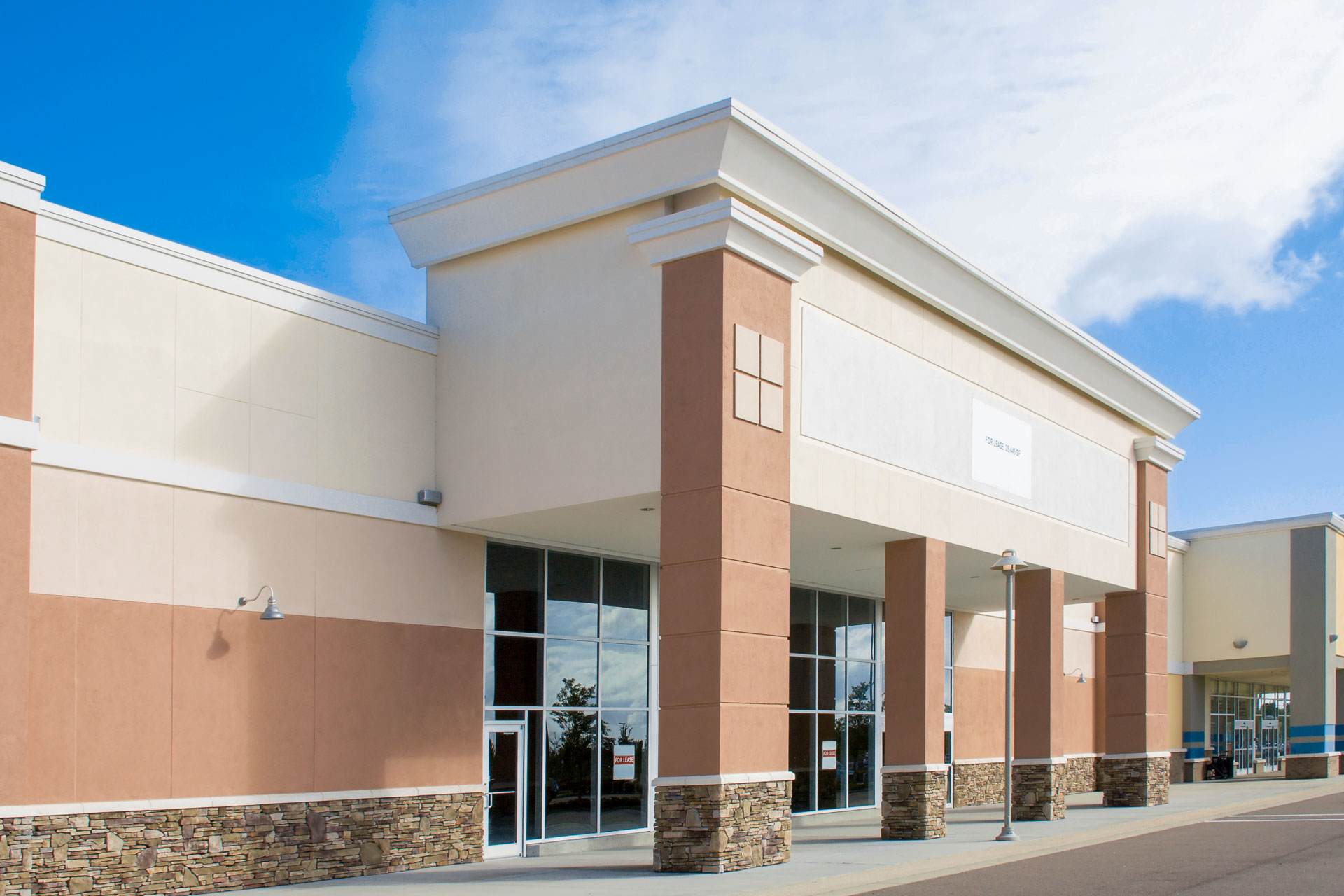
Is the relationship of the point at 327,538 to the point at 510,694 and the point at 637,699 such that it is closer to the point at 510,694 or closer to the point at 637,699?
the point at 510,694

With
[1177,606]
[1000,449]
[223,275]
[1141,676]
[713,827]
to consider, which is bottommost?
[713,827]

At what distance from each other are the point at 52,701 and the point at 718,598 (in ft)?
26.4

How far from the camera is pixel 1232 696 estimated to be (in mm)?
49656

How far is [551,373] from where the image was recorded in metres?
19.4

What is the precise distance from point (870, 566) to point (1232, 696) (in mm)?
30355

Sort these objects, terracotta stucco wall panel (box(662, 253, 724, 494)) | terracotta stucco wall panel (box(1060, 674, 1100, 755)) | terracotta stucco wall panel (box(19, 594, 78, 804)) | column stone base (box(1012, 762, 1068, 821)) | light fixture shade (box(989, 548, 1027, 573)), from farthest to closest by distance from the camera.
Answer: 1. terracotta stucco wall panel (box(1060, 674, 1100, 755))
2. column stone base (box(1012, 762, 1068, 821))
3. light fixture shade (box(989, 548, 1027, 573))
4. terracotta stucco wall panel (box(662, 253, 724, 494))
5. terracotta stucco wall panel (box(19, 594, 78, 804))

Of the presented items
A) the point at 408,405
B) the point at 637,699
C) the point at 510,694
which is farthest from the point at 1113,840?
the point at 408,405

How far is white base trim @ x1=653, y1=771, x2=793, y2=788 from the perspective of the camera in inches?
658

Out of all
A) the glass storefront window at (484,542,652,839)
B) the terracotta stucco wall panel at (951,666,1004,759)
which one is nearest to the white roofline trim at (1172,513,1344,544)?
the terracotta stucco wall panel at (951,666,1004,759)

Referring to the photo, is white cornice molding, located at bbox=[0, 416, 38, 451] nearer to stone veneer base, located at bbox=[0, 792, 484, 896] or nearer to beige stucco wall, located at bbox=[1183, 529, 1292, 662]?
stone veneer base, located at bbox=[0, 792, 484, 896]

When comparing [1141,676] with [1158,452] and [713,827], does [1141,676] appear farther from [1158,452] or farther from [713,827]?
[713,827]

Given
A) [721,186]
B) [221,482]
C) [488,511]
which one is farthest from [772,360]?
[221,482]

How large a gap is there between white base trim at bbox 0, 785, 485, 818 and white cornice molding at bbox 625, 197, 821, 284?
8.50 m

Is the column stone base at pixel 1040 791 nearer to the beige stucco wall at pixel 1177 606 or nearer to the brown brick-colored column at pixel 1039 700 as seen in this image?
the brown brick-colored column at pixel 1039 700
